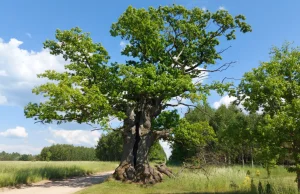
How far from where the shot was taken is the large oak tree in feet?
64.4

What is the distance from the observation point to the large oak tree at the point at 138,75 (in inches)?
773

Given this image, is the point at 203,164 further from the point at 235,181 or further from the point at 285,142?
the point at 285,142

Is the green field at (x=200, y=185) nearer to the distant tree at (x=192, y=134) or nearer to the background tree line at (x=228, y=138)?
the background tree line at (x=228, y=138)

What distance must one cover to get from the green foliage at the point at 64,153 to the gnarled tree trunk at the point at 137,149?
3653 inches

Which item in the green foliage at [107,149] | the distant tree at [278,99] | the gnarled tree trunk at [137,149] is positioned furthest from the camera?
the green foliage at [107,149]

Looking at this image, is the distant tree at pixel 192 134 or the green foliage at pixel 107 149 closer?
the distant tree at pixel 192 134

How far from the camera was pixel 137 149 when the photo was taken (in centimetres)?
2216

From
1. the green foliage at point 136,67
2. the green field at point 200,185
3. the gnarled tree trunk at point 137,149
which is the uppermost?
the green foliage at point 136,67

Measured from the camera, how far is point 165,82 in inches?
802

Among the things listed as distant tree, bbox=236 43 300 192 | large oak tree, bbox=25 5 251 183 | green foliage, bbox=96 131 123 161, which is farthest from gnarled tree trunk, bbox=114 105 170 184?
green foliage, bbox=96 131 123 161

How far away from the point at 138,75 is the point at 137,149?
18.7 ft

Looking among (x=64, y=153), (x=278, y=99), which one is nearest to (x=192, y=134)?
(x=278, y=99)

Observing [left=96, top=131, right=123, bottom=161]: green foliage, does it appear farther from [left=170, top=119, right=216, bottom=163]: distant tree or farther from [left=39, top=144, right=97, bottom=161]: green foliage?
[left=170, top=119, right=216, bottom=163]: distant tree

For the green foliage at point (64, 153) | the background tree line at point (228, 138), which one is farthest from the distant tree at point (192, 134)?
the green foliage at point (64, 153)
